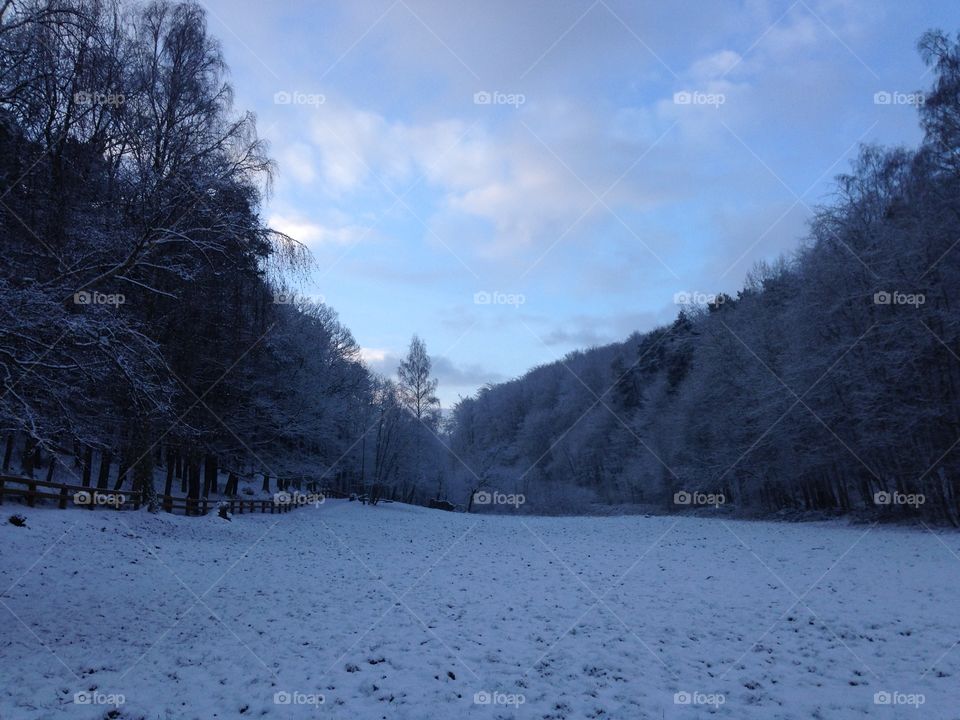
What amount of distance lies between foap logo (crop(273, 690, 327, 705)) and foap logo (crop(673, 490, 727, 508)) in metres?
38.5

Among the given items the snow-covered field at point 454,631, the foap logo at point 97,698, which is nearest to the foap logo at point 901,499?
the snow-covered field at point 454,631

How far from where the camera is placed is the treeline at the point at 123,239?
265 inches

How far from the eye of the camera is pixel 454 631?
9047 millimetres

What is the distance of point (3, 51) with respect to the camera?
6.62m

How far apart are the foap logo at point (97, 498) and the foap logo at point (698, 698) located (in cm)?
1680

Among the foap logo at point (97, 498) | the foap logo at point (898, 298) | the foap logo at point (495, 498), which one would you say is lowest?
the foap logo at point (495, 498)

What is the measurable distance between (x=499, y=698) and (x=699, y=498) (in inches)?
1639

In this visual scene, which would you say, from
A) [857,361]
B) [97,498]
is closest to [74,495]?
[97,498]

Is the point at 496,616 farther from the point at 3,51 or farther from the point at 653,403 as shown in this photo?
the point at 653,403

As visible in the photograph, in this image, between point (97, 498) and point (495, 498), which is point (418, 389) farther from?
point (97, 498)

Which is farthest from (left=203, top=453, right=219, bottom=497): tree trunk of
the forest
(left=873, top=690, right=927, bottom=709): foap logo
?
(left=873, top=690, right=927, bottom=709): foap logo

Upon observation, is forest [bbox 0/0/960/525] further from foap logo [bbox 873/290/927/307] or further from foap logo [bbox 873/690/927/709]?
foap logo [bbox 873/690/927/709]

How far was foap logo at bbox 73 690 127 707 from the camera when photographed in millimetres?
5871

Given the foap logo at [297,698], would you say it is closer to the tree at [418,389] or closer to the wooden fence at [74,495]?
the wooden fence at [74,495]
